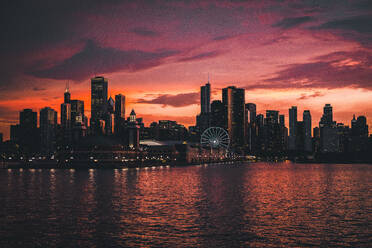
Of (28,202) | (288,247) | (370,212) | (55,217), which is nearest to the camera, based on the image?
(288,247)

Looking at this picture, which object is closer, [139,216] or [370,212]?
[139,216]

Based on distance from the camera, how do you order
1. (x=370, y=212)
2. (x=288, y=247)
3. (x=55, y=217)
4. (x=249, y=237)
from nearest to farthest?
(x=288, y=247) < (x=249, y=237) < (x=55, y=217) < (x=370, y=212)

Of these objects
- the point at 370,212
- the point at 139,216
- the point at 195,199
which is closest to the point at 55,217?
the point at 139,216

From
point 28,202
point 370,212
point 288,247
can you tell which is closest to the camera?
point 288,247

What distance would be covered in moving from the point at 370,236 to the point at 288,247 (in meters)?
9.90

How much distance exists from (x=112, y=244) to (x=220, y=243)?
356 inches

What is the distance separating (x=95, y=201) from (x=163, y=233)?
1211 inches

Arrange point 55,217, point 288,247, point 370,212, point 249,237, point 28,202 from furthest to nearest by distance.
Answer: point 28,202 < point 370,212 < point 55,217 < point 249,237 < point 288,247

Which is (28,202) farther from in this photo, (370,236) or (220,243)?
(370,236)

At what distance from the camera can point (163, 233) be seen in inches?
1591

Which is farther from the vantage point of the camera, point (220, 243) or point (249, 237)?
point (249, 237)

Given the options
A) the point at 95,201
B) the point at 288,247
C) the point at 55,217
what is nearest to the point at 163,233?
the point at 288,247

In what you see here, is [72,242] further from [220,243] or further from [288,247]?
[288,247]

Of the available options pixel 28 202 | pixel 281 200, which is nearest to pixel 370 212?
pixel 281 200
